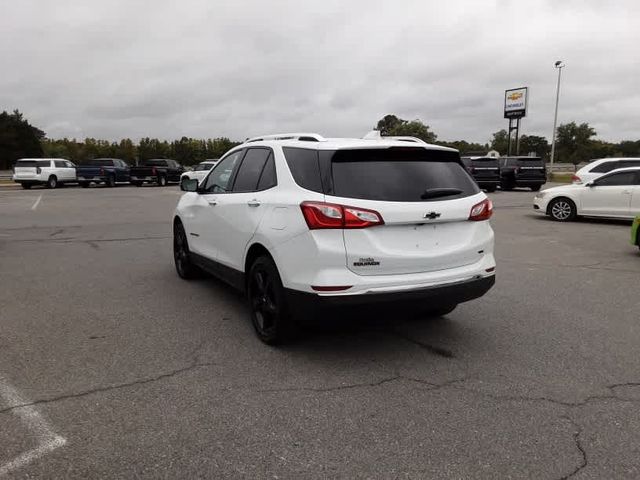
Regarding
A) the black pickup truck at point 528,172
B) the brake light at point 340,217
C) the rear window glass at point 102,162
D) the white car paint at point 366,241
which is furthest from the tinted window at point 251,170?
the rear window glass at point 102,162

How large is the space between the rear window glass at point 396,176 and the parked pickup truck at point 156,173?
108 feet

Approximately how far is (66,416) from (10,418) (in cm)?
32

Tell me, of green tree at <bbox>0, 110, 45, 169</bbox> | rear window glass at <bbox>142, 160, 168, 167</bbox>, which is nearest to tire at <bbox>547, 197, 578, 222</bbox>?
rear window glass at <bbox>142, 160, 168, 167</bbox>

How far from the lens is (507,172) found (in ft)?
92.8

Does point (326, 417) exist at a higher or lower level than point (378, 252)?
lower

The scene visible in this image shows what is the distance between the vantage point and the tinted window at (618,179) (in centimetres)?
1310

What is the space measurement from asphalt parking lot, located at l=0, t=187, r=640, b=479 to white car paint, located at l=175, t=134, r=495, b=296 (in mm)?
440

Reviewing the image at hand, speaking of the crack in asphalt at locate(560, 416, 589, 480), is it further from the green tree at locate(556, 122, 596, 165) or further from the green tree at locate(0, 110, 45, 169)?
the green tree at locate(556, 122, 596, 165)

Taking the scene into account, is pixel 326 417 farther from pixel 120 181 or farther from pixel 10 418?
pixel 120 181

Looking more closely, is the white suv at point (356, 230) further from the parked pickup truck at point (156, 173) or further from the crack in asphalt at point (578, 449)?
the parked pickup truck at point (156, 173)

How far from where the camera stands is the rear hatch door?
12.6ft

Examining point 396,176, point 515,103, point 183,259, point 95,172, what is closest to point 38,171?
point 95,172

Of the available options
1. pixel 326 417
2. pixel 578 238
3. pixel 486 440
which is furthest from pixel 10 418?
pixel 578 238

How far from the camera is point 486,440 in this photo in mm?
2971
